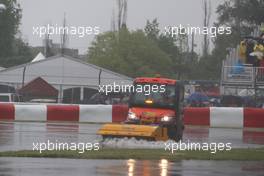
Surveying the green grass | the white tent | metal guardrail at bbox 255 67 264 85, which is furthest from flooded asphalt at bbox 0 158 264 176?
the white tent

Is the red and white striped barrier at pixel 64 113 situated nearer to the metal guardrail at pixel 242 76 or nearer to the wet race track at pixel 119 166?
the metal guardrail at pixel 242 76

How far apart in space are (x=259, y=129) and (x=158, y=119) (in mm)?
10278

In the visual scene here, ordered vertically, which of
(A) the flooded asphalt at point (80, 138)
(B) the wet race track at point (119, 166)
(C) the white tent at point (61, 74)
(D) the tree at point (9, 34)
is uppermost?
(D) the tree at point (9, 34)

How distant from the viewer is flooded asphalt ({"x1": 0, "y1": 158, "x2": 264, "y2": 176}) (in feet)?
43.7

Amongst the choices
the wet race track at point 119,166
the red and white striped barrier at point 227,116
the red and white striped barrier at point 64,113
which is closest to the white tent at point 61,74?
the red and white striped barrier at point 64,113

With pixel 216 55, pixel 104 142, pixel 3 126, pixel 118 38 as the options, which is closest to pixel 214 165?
pixel 104 142

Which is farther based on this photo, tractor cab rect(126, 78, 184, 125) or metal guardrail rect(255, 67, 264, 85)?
metal guardrail rect(255, 67, 264, 85)

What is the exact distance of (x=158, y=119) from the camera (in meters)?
21.9

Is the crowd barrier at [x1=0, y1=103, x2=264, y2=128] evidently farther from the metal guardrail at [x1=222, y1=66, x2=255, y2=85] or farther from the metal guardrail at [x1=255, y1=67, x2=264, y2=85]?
the metal guardrail at [x1=255, y1=67, x2=264, y2=85]

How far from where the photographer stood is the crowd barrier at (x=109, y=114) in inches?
1256

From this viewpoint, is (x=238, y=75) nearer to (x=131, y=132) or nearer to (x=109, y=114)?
(x=109, y=114)

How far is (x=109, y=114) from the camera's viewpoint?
32.5m

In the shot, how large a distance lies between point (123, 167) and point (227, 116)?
1822 cm

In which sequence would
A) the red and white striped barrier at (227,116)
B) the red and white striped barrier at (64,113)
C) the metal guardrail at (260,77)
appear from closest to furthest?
the red and white striped barrier at (227,116)
the red and white striped barrier at (64,113)
the metal guardrail at (260,77)
